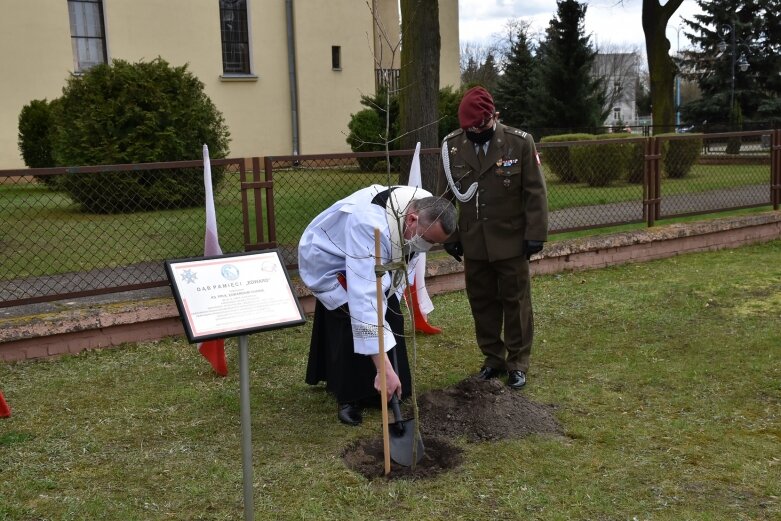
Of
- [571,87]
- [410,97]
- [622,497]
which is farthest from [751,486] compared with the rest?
[571,87]

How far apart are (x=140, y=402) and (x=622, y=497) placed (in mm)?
2917

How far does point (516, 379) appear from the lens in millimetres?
5070

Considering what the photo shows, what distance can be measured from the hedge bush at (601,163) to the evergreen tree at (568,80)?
473 inches

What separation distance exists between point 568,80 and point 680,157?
1182 cm

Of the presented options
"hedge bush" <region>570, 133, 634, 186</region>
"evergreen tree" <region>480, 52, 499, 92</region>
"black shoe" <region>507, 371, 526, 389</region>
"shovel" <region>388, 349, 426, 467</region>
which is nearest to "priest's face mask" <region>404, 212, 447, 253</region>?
"shovel" <region>388, 349, 426, 467</region>

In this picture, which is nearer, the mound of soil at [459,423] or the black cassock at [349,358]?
the mound of soil at [459,423]

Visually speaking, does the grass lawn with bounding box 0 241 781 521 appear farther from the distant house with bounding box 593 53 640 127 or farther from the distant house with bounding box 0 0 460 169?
the distant house with bounding box 593 53 640 127

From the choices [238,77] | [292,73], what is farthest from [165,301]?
[292,73]

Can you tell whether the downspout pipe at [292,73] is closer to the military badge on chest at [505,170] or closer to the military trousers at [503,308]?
the military trousers at [503,308]

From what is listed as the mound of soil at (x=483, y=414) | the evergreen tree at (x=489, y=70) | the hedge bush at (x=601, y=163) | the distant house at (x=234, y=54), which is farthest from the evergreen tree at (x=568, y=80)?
the mound of soil at (x=483, y=414)

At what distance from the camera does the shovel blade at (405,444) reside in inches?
157

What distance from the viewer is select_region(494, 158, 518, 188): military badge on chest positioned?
4.94 metres

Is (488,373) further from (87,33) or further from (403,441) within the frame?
(87,33)

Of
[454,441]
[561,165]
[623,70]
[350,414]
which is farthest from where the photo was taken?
[623,70]
